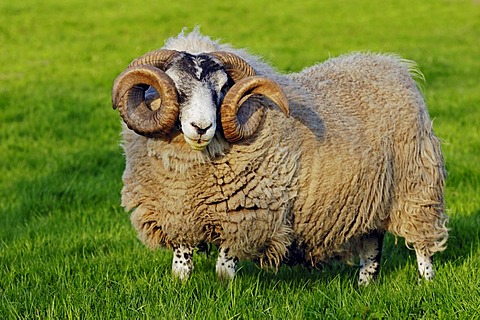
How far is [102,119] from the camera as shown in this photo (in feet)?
37.2

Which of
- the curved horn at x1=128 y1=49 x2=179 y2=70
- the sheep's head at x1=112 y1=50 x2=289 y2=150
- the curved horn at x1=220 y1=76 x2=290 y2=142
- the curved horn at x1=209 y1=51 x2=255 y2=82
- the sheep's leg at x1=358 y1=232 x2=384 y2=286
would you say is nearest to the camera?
the sheep's head at x1=112 y1=50 x2=289 y2=150

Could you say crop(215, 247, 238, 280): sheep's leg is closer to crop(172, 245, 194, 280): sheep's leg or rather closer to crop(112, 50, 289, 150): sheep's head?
crop(172, 245, 194, 280): sheep's leg

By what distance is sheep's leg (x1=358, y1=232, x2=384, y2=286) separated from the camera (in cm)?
598

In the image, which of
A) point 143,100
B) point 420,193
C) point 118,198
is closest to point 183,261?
point 143,100

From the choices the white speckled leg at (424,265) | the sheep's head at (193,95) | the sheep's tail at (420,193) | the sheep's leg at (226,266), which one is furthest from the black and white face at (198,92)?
the white speckled leg at (424,265)

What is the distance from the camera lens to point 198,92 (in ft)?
14.4

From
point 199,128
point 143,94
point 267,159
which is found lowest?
point 267,159

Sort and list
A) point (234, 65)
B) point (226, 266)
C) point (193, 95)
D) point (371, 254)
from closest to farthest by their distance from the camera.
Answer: point (193, 95)
point (234, 65)
point (226, 266)
point (371, 254)

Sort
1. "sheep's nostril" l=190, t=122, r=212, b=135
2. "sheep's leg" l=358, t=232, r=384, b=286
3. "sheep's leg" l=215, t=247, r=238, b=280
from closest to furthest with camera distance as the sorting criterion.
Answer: "sheep's nostril" l=190, t=122, r=212, b=135 < "sheep's leg" l=215, t=247, r=238, b=280 < "sheep's leg" l=358, t=232, r=384, b=286

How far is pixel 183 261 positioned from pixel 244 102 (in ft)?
3.82

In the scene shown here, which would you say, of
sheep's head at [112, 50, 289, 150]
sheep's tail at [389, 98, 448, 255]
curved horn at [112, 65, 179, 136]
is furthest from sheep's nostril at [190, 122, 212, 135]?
sheep's tail at [389, 98, 448, 255]

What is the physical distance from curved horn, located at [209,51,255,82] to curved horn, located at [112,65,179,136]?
1.59 feet

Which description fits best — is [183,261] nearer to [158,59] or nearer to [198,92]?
[198,92]

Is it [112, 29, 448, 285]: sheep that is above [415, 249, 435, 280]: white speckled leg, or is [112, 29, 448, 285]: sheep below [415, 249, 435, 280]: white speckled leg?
above
